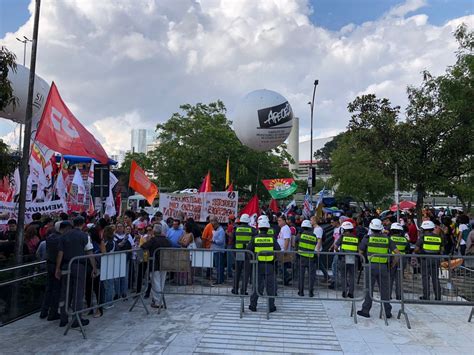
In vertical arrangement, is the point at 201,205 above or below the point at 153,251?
above

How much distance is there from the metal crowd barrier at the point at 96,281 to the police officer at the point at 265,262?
218 cm

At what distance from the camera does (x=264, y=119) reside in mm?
12023

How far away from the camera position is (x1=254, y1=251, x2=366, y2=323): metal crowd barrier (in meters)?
8.45

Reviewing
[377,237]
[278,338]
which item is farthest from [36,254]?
[377,237]

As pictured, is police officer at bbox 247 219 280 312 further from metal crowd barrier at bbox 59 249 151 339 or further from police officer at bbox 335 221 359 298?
metal crowd barrier at bbox 59 249 151 339

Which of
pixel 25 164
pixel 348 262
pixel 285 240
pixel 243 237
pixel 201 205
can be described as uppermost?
pixel 25 164

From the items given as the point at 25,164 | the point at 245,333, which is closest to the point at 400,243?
the point at 245,333

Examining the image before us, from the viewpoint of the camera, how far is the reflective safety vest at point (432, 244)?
9.44 m

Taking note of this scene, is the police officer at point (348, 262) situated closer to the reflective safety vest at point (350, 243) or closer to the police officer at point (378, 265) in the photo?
the reflective safety vest at point (350, 243)

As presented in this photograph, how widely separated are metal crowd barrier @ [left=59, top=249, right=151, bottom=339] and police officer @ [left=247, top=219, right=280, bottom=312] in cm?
218

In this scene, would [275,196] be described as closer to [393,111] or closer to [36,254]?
[393,111]

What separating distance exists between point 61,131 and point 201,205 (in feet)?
20.6

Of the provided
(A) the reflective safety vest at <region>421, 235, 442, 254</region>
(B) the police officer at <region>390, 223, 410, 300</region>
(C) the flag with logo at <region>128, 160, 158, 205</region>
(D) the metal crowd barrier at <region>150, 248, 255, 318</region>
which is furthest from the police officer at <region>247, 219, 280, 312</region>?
(C) the flag with logo at <region>128, 160, 158, 205</region>

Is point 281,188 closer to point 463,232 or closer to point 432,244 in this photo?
point 463,232
